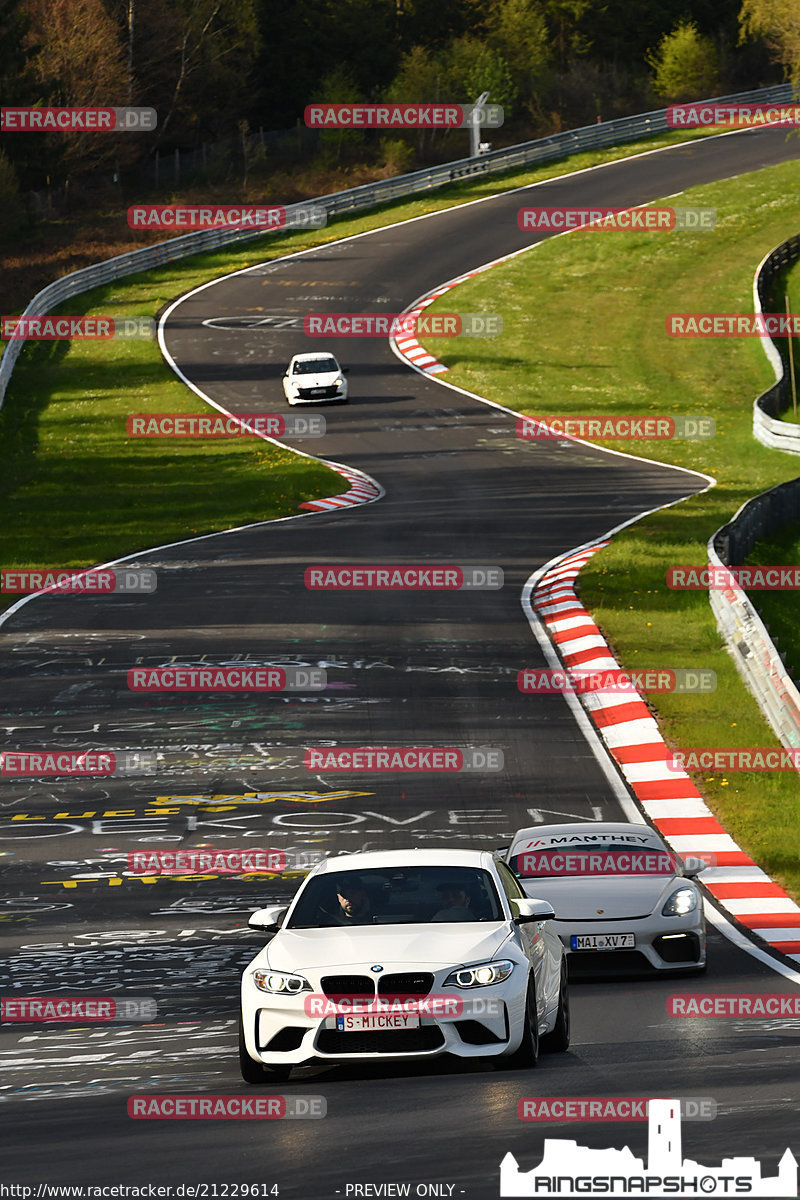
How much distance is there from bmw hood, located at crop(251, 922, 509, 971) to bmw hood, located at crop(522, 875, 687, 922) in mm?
3334

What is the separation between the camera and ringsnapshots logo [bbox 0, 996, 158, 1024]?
39.9 feet

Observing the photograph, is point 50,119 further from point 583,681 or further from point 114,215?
point 583,681

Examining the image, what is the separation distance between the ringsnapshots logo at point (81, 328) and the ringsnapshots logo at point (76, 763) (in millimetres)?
39338

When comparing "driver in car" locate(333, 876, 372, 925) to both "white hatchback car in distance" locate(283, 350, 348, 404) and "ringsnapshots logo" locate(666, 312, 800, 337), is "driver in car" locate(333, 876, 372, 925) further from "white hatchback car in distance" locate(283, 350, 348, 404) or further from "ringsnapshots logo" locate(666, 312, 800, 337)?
"ringsnapshots logo" locate(666, 312, 800, 337)

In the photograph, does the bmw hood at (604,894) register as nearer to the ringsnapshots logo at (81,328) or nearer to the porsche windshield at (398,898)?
the porsche windshield at (398,898)

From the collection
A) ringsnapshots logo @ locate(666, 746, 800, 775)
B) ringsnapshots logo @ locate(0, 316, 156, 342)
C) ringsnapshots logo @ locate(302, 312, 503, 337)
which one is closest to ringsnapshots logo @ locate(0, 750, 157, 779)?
ringsnapshots logo @ locate(666, 746, 800, 775)

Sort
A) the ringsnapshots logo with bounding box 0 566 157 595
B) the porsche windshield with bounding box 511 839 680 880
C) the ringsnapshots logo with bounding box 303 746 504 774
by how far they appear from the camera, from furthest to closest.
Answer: the ringsnapshots logo with bounding box 0 566 157 595 < the ringsnapshots logo with bounding box 303 746 504 774 < the porsche windshield with bounding box 511 839 680 880

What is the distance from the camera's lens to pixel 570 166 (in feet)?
255

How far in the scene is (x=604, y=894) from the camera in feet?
45.5

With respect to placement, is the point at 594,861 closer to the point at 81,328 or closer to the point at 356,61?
the point at 81,328

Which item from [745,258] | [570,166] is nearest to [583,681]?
[745,258]

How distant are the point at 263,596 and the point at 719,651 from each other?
7911 mm

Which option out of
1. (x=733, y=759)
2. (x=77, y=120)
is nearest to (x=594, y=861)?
(x=733, y=759)

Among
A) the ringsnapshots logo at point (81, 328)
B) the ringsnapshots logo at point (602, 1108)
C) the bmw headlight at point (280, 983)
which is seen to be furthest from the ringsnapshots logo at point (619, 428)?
the ringsnapshots logo at point (602, 1108)
